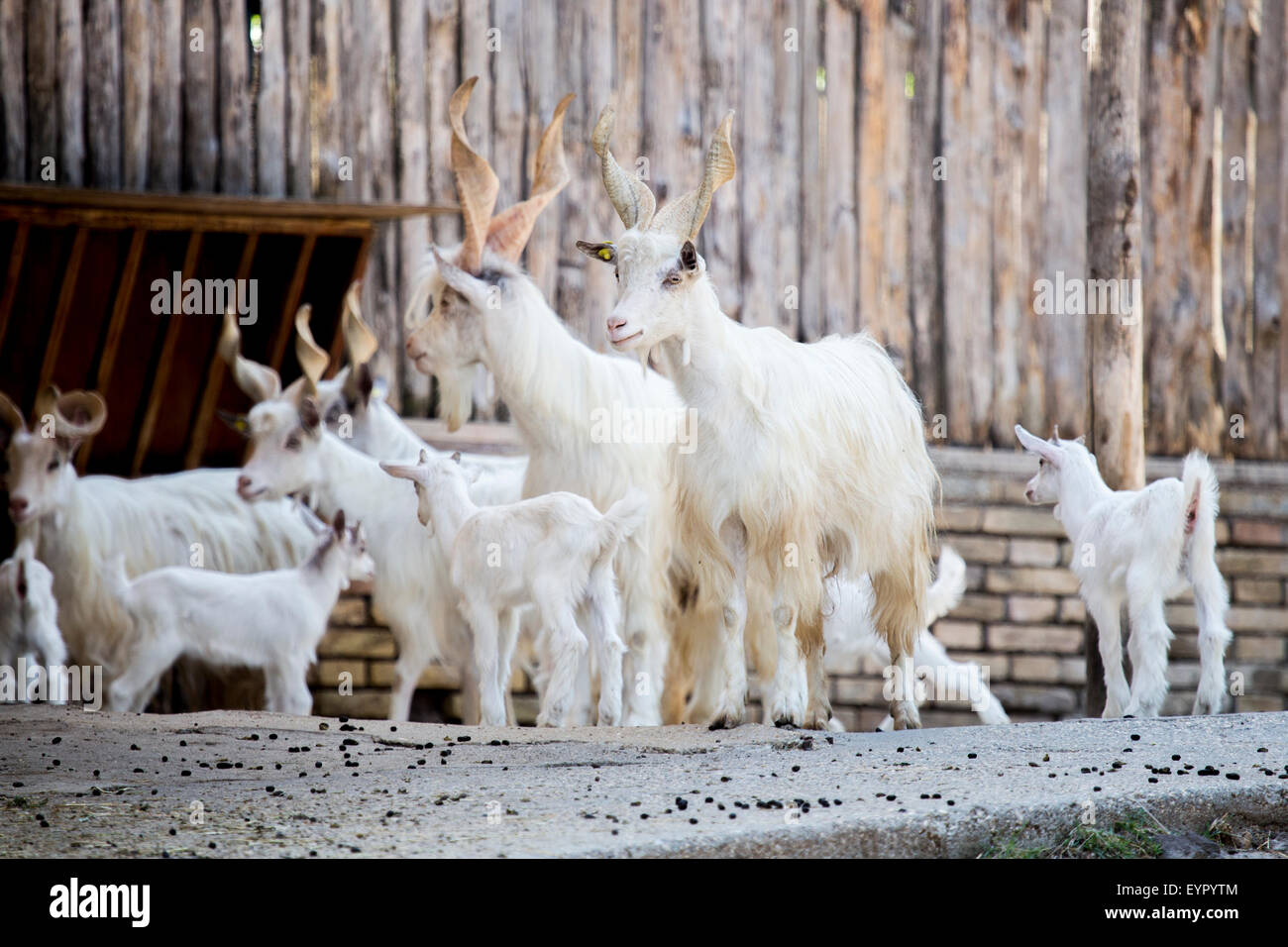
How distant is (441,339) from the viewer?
7.91 m

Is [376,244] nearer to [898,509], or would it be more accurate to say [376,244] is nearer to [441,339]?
[441,339]

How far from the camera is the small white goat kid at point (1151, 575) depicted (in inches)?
278

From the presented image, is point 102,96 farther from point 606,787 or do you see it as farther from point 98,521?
point 606,787

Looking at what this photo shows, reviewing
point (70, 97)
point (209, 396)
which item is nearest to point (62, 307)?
point (209, 396)

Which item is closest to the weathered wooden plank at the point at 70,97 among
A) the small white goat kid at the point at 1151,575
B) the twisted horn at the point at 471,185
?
the twisted horn at the point at 471,185

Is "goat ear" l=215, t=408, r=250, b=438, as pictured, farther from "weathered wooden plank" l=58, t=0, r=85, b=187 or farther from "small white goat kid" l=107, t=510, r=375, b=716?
"weathered wooden plank" l=58, t=0, r=85, b=187

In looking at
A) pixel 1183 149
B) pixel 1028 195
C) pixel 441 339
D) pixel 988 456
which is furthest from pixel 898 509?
pixel 1183 149

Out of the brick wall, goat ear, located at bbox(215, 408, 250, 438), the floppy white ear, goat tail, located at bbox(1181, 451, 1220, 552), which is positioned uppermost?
goat ear, located at bbox(215, 408, 250, 438)

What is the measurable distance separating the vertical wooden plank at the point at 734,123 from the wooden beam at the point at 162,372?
3.15 meters

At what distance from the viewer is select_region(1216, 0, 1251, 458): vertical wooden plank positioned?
1141cm

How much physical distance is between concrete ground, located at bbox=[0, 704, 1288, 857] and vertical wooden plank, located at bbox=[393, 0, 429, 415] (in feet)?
12.7

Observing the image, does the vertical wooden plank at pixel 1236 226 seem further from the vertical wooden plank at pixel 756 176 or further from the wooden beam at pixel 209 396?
the wooden beam at pixel 209 396

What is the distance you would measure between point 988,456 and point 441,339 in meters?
4.44

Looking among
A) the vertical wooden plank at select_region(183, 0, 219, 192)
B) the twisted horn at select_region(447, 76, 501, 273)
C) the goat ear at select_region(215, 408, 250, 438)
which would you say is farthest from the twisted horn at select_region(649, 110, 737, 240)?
the vertical wooden plank at select_region(183, 0, 219, 192)
